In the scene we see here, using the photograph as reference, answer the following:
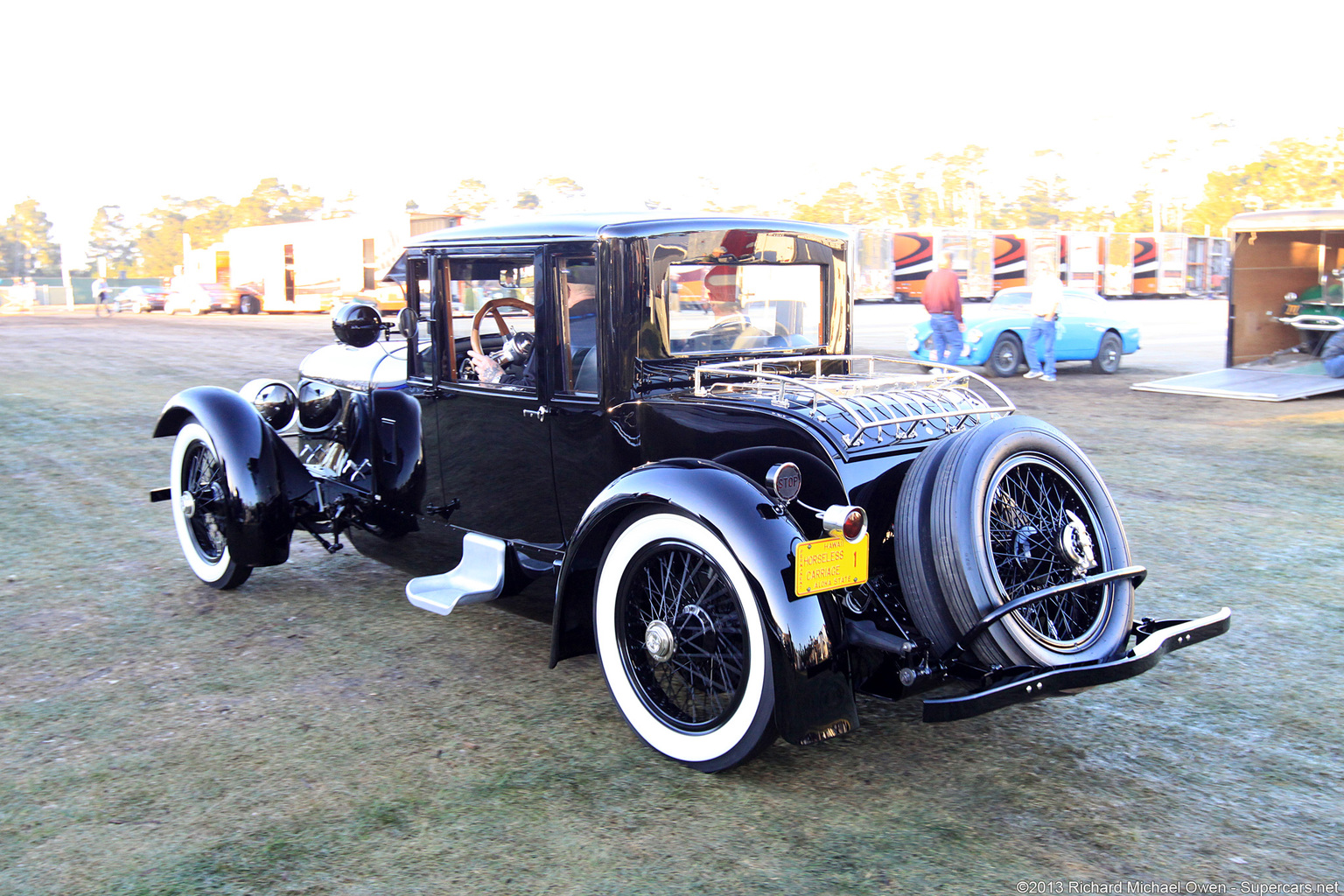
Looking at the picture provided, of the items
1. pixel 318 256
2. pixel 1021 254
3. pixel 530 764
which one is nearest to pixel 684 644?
pixel 530 764

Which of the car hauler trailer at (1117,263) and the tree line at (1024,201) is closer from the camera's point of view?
the car hauler trailer at (1117,263)

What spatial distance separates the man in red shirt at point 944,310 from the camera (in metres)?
13.3

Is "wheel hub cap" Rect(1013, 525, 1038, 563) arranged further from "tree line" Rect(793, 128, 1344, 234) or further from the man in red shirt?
"tree line" Rect(793, 128, 1344, 234)

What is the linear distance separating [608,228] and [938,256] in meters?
34.0

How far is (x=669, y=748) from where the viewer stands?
3.23 meters

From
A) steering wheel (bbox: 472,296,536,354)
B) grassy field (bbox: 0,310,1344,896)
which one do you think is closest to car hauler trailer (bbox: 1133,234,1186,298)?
grassy field (bbox: 0,310,1344,896)

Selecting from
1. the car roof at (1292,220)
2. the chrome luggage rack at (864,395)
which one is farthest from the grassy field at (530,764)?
the car roof at (1292,220)

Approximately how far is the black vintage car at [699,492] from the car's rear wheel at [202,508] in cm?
2

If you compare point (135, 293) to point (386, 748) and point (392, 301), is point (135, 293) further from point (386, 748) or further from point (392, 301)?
point (386, 748)

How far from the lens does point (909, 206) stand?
86.8 m

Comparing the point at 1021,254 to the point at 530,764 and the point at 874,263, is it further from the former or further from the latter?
the point at 530,764

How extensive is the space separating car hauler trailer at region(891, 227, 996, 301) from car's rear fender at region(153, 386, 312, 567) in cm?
3322

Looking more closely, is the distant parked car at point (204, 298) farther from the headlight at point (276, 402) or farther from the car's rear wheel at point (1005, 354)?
the headlight at point (276, 402)

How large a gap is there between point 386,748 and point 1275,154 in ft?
252
